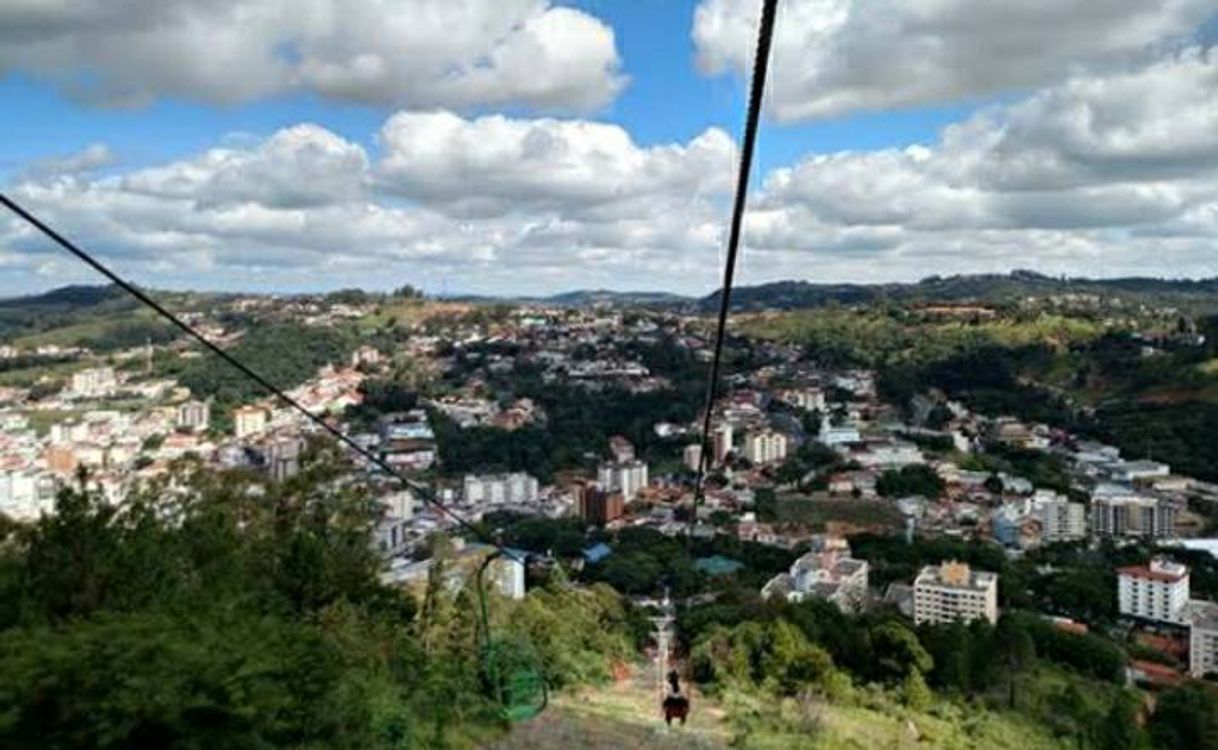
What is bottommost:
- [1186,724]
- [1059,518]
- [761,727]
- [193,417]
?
[1059,518]

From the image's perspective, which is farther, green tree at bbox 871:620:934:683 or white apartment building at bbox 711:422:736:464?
white apartment building at bbox 711:422:736:464

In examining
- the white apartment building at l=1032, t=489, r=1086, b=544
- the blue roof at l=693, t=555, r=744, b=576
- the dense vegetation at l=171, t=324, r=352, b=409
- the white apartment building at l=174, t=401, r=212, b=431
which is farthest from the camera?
the dense vegetation at l=171, t=324, r=352, b=409

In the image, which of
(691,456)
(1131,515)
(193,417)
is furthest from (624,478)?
(193,417)

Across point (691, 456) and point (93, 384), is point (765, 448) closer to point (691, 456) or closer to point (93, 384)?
point (691, 456)

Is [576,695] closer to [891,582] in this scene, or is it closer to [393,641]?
[393,641]

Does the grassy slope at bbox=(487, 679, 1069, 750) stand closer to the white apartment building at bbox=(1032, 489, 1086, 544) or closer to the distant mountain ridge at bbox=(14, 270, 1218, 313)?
the white apartment building at bbox=(1032, 489, 1086, 544)

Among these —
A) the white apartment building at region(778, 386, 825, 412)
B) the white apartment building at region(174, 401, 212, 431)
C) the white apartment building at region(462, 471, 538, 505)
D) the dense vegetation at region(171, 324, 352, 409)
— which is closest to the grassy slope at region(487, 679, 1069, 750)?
the white apartment building at region(462, 471, 538, 505)

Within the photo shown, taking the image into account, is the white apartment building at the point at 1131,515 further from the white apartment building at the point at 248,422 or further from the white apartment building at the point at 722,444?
the white apartment building at the point at 248,422
